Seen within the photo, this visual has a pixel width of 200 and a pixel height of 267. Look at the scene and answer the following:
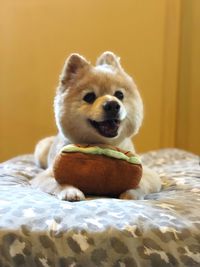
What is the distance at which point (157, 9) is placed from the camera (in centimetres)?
301

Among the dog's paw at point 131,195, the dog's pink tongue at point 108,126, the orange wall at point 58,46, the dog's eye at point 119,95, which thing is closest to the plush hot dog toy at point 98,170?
the dog's paw at point 131,195

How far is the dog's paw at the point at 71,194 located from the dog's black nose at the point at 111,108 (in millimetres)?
271

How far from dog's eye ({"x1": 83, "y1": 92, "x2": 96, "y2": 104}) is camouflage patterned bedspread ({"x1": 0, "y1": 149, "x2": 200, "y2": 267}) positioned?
453 millimetres

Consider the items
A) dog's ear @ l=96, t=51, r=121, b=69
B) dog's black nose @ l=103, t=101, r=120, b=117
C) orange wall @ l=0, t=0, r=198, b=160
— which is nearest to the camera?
dog's black nose @ l=103, t=101, r=120, b=117

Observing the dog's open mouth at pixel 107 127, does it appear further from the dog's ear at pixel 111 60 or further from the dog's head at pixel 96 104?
the dog's ear at pixel 111 60

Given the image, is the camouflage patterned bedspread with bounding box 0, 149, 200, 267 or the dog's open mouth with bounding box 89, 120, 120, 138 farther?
the dog's open mouth with bounding box 89, 120, 120, 138

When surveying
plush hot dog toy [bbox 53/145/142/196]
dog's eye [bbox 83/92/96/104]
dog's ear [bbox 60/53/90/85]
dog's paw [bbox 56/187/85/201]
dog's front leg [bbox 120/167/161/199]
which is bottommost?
dog's front leg [bbox 120/167/161/199]

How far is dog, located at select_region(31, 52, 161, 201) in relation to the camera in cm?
138

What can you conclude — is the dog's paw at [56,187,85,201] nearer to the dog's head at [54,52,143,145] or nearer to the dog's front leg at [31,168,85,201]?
the dog's front leg at [31,168,85,201]

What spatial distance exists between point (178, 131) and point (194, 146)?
0.54ft

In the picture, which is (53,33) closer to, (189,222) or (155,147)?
(155,147)

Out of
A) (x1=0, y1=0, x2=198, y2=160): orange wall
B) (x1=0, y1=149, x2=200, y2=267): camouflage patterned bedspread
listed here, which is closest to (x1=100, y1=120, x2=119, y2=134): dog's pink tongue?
(x1=0, y1=149, x2=200, y2=267): camouflage patterned bedspread

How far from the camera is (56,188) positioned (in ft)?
4.36

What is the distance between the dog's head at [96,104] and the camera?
1393 millimetres
